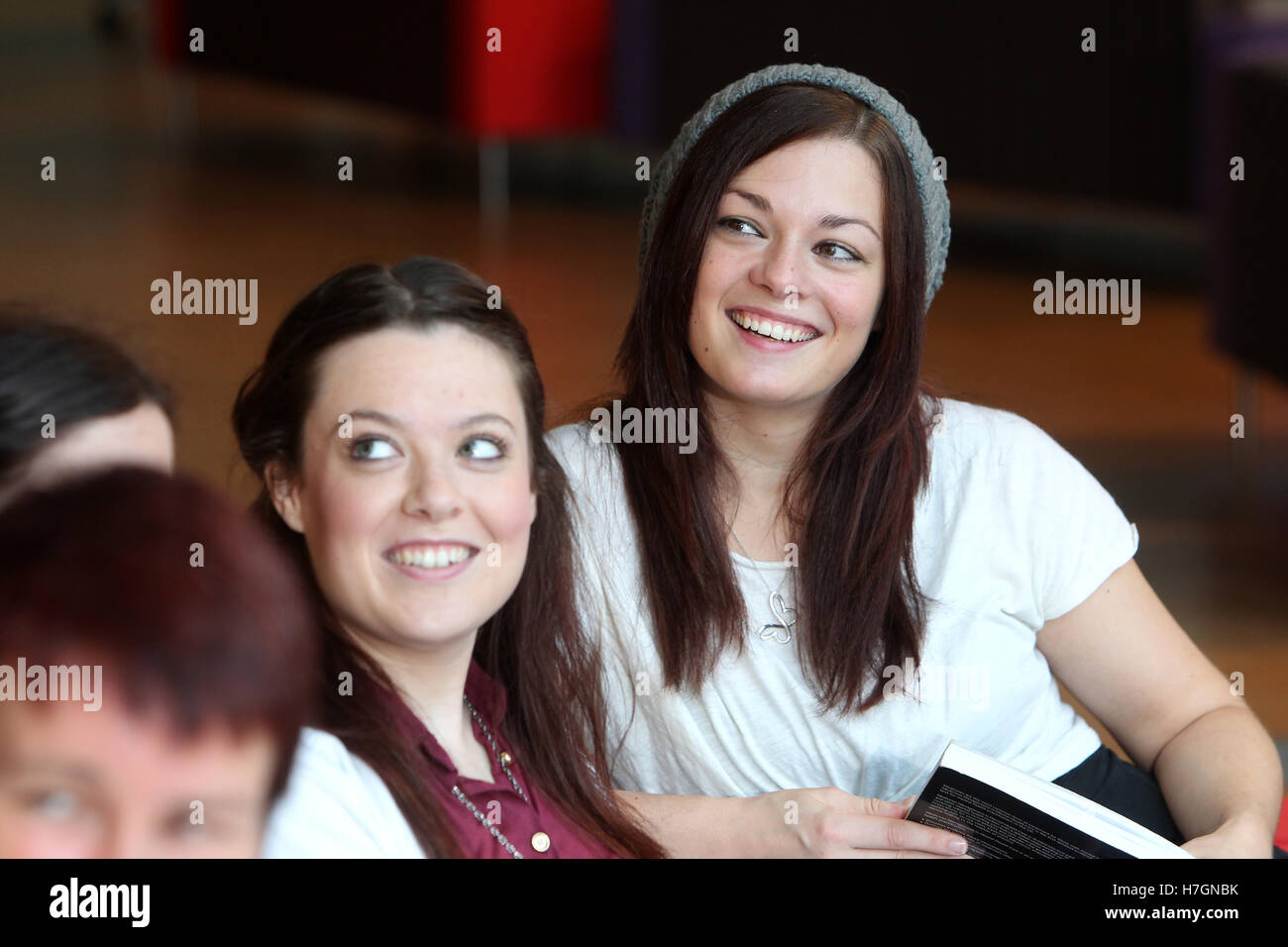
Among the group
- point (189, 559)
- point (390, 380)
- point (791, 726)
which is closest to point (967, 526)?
point (791, 726)

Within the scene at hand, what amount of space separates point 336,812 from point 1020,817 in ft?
2.27

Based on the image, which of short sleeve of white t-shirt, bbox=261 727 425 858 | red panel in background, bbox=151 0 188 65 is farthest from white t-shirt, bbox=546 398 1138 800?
red panel in background, bbox=151 0 188 65

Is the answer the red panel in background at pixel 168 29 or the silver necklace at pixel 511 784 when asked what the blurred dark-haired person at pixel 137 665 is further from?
the red panel in background at pixel 168 29

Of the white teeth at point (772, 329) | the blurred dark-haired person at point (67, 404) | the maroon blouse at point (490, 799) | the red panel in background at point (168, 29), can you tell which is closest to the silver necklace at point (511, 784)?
the maroon blouse at point (490, 799)

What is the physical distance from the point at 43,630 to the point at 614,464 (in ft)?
3.81

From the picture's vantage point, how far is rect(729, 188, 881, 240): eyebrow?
179cm

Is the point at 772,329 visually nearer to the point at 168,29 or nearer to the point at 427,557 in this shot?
the point at 427,557

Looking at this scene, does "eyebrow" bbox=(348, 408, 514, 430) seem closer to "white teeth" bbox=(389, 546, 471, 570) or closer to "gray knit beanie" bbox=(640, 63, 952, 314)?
"white teeth" bbox=(389, 546, 471, 570)

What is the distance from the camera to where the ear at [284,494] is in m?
1.41

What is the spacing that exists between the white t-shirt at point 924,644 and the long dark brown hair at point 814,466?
0.9 inches

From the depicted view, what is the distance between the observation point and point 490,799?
1420 mm

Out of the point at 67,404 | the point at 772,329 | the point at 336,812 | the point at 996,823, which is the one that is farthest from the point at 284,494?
the point at 996,823

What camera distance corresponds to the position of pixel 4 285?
5539 mm

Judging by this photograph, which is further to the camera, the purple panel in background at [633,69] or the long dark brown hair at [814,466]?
the purple panel in background at [633,69]
